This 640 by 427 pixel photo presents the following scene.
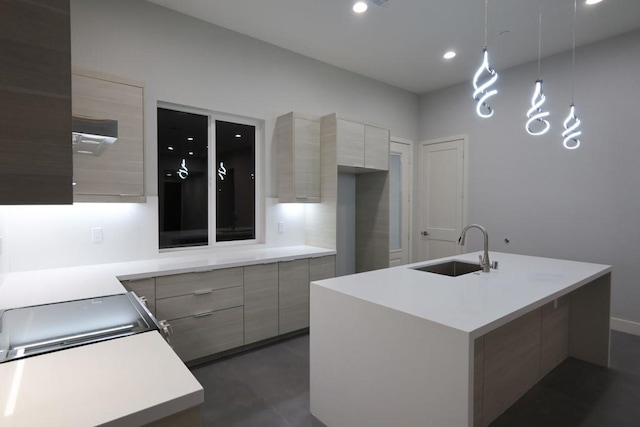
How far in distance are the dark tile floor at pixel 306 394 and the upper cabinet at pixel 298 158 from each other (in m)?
1.65

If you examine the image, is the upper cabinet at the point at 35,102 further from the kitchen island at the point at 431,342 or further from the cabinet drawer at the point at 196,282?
the cabinet drawer at the point at 196,282

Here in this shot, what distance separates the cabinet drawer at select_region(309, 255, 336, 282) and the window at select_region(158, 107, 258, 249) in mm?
811

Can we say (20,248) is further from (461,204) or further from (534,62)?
(534,62)

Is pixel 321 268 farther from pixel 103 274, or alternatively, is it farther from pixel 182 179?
pixel 103 274

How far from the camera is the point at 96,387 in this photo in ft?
3.11

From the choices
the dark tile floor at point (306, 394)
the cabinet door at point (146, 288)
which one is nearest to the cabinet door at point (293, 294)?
the dark tile floor at point (306, 394)

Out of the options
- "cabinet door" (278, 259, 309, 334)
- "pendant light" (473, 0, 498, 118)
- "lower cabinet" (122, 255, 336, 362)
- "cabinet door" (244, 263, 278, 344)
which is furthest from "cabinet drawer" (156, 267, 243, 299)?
"pendant light" (473, 0, 498, 118)

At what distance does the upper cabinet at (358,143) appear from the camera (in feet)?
12.6

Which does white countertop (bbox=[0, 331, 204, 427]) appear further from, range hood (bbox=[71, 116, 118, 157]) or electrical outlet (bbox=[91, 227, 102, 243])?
electrical outlet (bbox=[91, 227, 102, 243])

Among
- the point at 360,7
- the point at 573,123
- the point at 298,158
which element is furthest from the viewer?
the point at 298,158

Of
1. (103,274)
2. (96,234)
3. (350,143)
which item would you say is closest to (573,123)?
(350,143)

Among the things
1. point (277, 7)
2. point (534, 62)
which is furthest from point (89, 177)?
point (534, 62)

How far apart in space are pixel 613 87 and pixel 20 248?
232 inches

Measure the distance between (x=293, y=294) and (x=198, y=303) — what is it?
3.21ft
